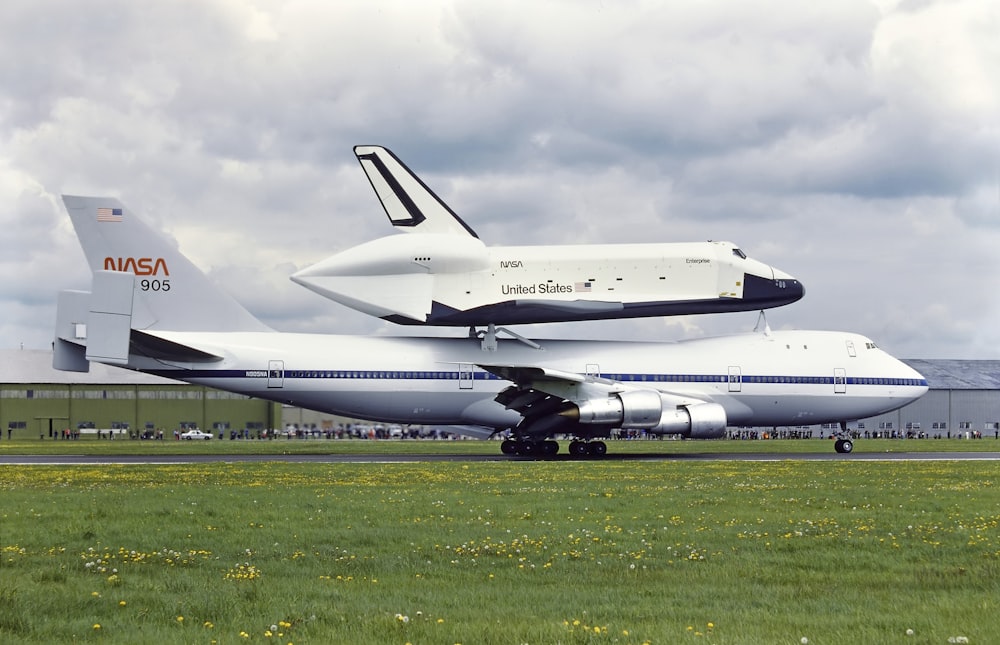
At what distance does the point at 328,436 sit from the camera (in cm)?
8281

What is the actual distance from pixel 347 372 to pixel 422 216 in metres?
7.18

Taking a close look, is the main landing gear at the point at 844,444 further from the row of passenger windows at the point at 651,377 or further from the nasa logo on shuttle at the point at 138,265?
the nasa logo on shuttle at the point at 138,265

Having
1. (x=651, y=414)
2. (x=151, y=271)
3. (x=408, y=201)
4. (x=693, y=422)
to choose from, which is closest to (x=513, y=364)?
(x=651, y=414)

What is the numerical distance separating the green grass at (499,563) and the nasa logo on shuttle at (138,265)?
1547 centimetres

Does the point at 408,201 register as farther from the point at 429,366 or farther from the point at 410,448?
the point at 410,448

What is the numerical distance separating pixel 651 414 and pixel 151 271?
1844cm

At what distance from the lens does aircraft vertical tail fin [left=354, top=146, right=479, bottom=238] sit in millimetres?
37875

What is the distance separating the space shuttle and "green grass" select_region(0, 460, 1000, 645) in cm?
1552

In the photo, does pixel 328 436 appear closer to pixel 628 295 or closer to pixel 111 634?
pixel 628 295

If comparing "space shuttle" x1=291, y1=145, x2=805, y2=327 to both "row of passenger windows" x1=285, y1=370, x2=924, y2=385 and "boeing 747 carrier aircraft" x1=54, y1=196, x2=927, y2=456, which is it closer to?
"boeing 747 carrier aircraft" x1=54, y1=196, x2=927, y2=456

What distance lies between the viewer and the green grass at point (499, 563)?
7.71 meters

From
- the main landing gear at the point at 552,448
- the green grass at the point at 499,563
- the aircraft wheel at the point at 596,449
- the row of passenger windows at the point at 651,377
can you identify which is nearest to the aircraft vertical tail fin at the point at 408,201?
the row of passenger windows at the point at 651,377

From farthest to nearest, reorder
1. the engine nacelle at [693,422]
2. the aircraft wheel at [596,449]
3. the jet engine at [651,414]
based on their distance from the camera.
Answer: the aircraft wheel at [596,449]
the engine nacelle at [693,422]
the jet engine at [651,414]

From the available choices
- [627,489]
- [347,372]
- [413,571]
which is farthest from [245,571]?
[347,372]
